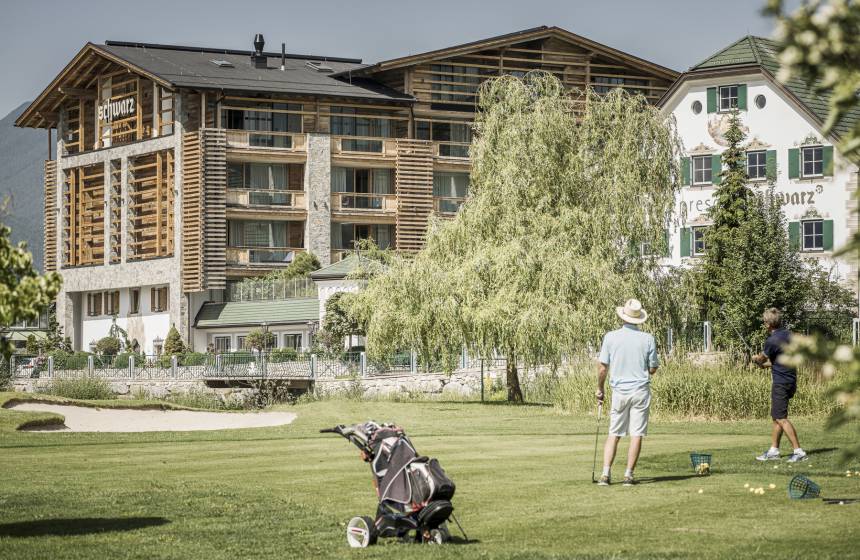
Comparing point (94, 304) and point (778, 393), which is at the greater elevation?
point (94, 304)

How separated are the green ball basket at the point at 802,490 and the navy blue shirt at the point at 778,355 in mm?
3406

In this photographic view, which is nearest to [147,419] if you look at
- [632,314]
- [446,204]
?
[632,314]

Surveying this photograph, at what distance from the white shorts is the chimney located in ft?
201

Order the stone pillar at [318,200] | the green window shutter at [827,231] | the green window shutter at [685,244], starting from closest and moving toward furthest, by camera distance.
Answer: the green window shutter at [827,231], the green window shutter at [685,244], the stone pillar at [318,200]

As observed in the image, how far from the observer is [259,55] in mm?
73938

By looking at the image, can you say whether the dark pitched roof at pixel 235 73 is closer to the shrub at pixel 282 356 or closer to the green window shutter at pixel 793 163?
the shrub at pixel 282 356

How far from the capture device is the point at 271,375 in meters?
49.9

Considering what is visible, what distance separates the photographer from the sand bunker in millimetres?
32688

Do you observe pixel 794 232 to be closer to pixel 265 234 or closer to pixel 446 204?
pixel 446 204

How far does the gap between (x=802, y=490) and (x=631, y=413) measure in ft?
8.55

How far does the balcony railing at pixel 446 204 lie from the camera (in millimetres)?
71250

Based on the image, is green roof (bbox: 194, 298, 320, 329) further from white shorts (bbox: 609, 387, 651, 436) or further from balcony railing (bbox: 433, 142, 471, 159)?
white shorts (bbox: 609, 387, 651, 436)

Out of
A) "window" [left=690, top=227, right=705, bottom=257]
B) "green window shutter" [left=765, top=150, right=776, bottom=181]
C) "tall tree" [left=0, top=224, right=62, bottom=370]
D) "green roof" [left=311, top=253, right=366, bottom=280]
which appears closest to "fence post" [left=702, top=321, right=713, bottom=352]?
"window" [left=690, top=227, right=705, bottom=257]

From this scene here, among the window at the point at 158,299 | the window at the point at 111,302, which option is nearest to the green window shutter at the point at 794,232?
the window at the point at 158,299
